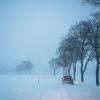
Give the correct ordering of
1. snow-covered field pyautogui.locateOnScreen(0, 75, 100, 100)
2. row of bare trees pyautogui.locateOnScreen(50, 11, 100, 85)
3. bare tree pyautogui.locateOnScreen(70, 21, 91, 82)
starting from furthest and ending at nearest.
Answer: bare tree pyautogui.locateOnScreen(70, 21, 91, 82) < row of bare trees pyautogui.locateOnScreen(50, 11, 100, 85) < snow-covered field pyautogui.locateOnScreen(0, 75, 100, 100)

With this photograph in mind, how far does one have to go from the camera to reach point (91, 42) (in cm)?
4219

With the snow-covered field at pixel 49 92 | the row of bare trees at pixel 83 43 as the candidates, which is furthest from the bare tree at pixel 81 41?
the snow-covered field at pixel 49 92

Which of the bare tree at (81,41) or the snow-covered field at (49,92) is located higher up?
the bare tree at (81,41)

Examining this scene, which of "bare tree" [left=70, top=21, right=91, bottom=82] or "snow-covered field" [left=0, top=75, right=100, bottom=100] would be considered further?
"bare tree" [left=70, top=21, right=91, bottom=82]

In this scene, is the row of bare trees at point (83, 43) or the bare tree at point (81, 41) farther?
the bare tree at point (81, 41)

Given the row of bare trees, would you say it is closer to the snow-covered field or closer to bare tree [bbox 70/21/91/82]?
bare tree [bbox 70/21/91/82]

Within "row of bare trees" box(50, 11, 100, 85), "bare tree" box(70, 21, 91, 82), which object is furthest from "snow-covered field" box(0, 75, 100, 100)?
"bare tree" box(70, 21, 91, 82)

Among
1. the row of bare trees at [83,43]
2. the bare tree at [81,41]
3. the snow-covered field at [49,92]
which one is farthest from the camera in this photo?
the bare tree at [81,41]

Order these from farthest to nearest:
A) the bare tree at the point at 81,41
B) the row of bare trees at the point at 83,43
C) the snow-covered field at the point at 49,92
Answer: the bare tree at the point at 81,41 < the row of bare trees at the point at 83,43 < the snow-covered field at the point at 49,92

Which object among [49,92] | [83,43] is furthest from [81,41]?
[49,92]

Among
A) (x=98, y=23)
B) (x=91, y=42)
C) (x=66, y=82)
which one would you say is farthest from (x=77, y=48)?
(x=98, y=23)

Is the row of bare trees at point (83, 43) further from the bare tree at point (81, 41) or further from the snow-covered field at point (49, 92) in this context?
the snow-covered field at point (49, 92)

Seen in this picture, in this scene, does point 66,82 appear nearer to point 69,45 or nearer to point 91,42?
point 91,42

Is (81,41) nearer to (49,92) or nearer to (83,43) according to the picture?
(83,43)
